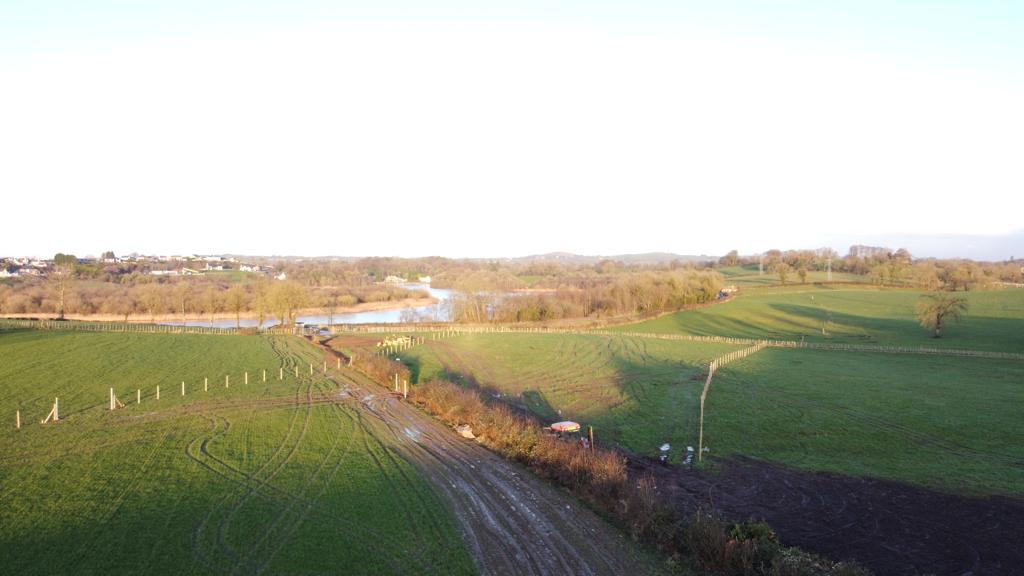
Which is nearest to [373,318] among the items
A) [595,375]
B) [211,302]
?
[211,302]

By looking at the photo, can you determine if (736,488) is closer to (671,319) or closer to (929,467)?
(929,467)

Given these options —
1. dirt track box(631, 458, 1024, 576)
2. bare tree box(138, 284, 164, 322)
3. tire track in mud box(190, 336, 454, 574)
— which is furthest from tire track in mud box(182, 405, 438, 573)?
bare tree box(138, 284, 164, 322)

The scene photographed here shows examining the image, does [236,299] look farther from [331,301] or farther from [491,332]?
[491,332]

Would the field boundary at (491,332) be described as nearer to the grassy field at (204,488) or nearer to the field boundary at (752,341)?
the field boundary at (752,341)

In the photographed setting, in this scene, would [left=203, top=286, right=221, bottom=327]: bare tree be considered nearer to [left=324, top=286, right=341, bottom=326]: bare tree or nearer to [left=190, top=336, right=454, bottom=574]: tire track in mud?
[left=324, top=286, right=341, bottom=326]: bare tree

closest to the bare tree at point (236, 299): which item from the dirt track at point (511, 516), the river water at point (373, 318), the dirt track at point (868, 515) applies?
the river water at point (373, 318)

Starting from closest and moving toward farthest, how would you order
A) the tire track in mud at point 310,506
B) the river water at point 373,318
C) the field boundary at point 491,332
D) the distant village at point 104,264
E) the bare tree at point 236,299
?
the tire track in mud at point 310,506 → the field boundary at point 491,332 → the river water at point 373,318 → the bare tree at point 236,299 → the distant village at point 104,264
